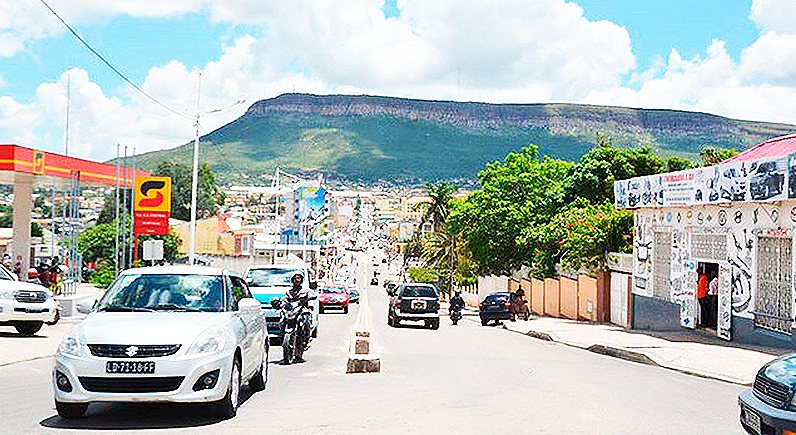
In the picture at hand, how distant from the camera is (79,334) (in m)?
9.84

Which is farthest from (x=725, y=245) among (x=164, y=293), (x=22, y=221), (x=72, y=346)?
(x=22, y=221)

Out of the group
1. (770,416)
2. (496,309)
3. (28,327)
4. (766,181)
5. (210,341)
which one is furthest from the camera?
(496,309)

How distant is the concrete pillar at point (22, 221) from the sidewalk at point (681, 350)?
2151 centimetres

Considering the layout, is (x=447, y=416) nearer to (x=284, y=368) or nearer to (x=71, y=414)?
(x=71, y=414)

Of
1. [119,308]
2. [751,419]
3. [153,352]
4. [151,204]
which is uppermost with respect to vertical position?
[151,204]

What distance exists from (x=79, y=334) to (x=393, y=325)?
83.4 feet

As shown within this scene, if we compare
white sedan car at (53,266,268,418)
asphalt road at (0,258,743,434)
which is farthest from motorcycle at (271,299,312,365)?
white sedan car at (53,266,268,418)

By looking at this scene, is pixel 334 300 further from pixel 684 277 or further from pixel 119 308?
pixel 119 308

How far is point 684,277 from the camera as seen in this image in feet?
95.9

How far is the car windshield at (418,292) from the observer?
3422 cm

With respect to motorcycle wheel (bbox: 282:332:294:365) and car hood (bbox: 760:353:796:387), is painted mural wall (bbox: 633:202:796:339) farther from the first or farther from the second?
car hood (bbox: 760:353:796:387)

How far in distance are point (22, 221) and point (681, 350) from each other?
2802 centimetres

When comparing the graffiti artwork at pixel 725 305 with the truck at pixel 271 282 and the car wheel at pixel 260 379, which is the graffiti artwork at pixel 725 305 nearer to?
the truck at pixel 271 282

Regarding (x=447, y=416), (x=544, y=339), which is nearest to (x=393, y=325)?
(x=544, y=339)
